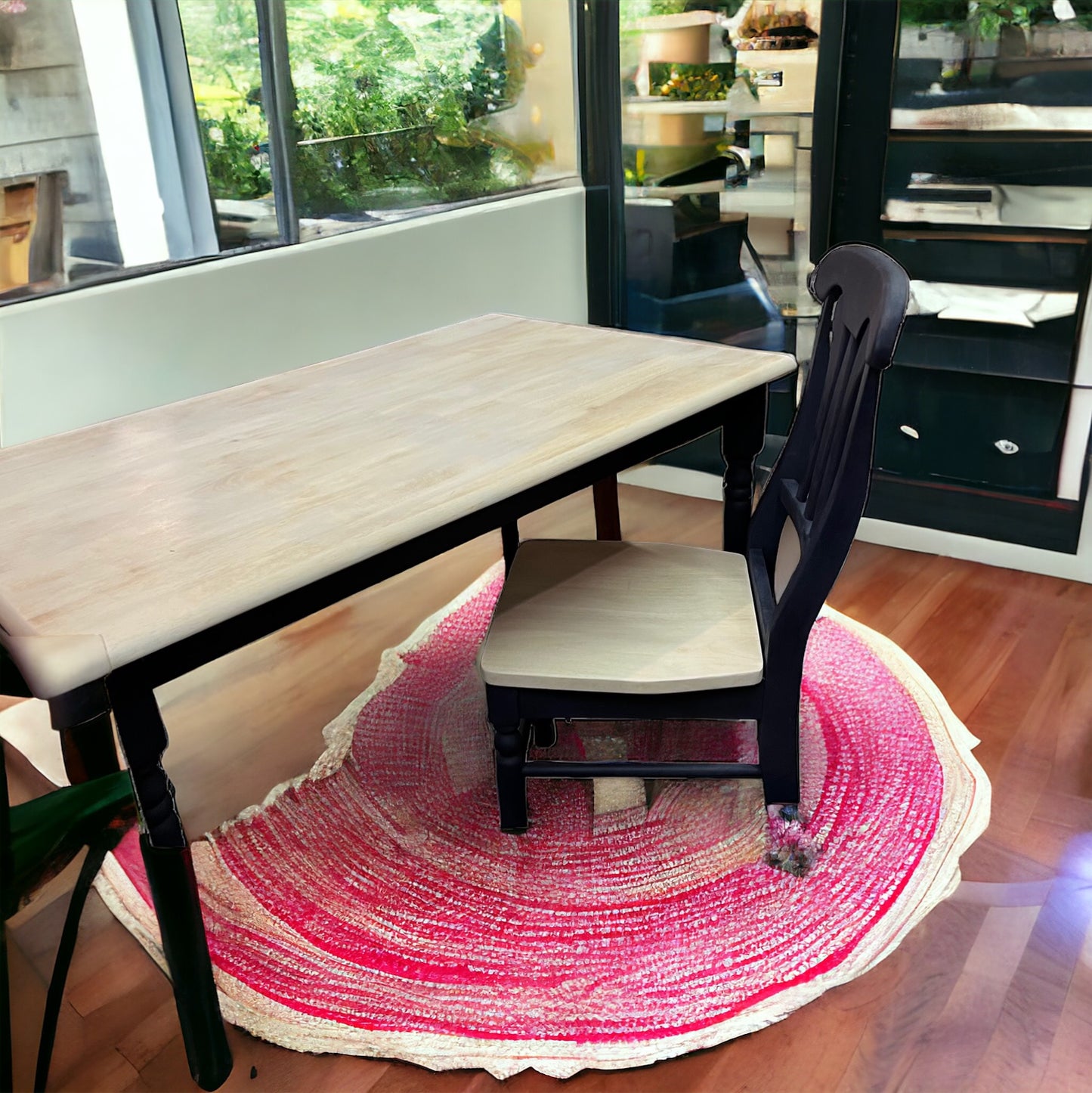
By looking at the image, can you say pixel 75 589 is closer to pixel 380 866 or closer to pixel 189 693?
pixel 380 866

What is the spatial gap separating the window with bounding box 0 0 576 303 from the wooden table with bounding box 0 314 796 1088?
0.86 m

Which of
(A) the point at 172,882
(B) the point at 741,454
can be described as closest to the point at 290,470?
(A) the point at 172,882

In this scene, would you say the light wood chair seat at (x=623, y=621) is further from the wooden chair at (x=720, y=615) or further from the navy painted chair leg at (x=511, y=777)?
the navy painted chair leg at (x=511, y=777)

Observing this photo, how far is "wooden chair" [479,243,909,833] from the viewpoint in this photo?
147 cm

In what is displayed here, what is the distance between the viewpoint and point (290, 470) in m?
1.44

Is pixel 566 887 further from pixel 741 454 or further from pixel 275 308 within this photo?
pixel 275 308

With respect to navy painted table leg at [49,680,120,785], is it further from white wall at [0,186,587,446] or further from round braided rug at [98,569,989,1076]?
white wall at [0,186,587,446]

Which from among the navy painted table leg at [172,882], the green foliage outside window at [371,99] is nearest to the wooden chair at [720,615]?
the navy painted table leg at [172,882]

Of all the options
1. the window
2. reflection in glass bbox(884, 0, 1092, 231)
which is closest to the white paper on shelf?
reflection in glass bbox(884, 0, 1092, 231)

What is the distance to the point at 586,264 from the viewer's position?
3.35m

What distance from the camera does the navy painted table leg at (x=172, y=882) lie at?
113 cm

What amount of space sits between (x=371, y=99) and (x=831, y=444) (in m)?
1.87

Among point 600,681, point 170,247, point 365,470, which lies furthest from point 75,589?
point 170,247

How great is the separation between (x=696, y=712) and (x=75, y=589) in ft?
2.94
